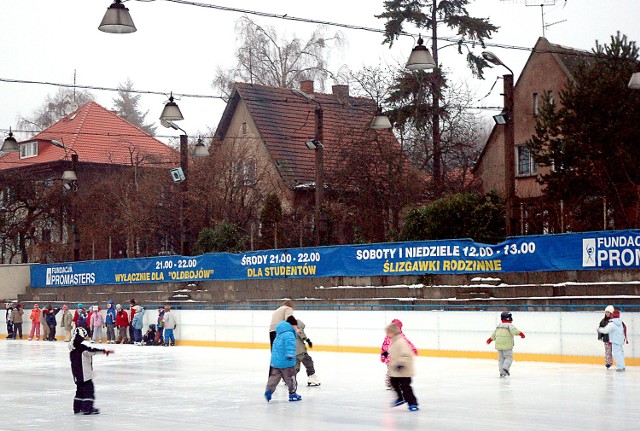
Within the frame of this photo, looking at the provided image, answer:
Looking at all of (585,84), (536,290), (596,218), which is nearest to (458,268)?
(536,290)

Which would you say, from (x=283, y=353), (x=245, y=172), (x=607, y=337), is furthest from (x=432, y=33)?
(x=283, y=353)

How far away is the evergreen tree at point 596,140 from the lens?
33000 millimetres

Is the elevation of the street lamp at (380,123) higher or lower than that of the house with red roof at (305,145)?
lower

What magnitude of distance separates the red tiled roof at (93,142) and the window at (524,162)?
84.0 feet

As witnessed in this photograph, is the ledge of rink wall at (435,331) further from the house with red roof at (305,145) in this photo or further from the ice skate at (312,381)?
the house with red roof at (305,145)

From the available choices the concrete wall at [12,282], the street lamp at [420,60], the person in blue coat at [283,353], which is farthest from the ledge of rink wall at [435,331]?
the concrete wall at [12,282]

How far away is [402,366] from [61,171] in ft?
178

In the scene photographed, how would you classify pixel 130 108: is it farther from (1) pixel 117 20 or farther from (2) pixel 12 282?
(1) pixel 117 20

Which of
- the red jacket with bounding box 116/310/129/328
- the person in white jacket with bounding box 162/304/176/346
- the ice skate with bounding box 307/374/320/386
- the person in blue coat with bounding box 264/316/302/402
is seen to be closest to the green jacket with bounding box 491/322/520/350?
the ice skate with bounding box 307/374/320/386

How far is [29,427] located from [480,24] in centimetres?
3684

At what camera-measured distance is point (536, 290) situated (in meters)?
29.2

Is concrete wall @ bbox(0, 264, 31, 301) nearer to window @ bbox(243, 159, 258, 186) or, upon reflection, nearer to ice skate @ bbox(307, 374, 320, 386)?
window @ bbox(243, 159, 258, 186)

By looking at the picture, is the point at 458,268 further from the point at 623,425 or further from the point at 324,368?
the point at 623,425

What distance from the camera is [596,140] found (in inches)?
1340
